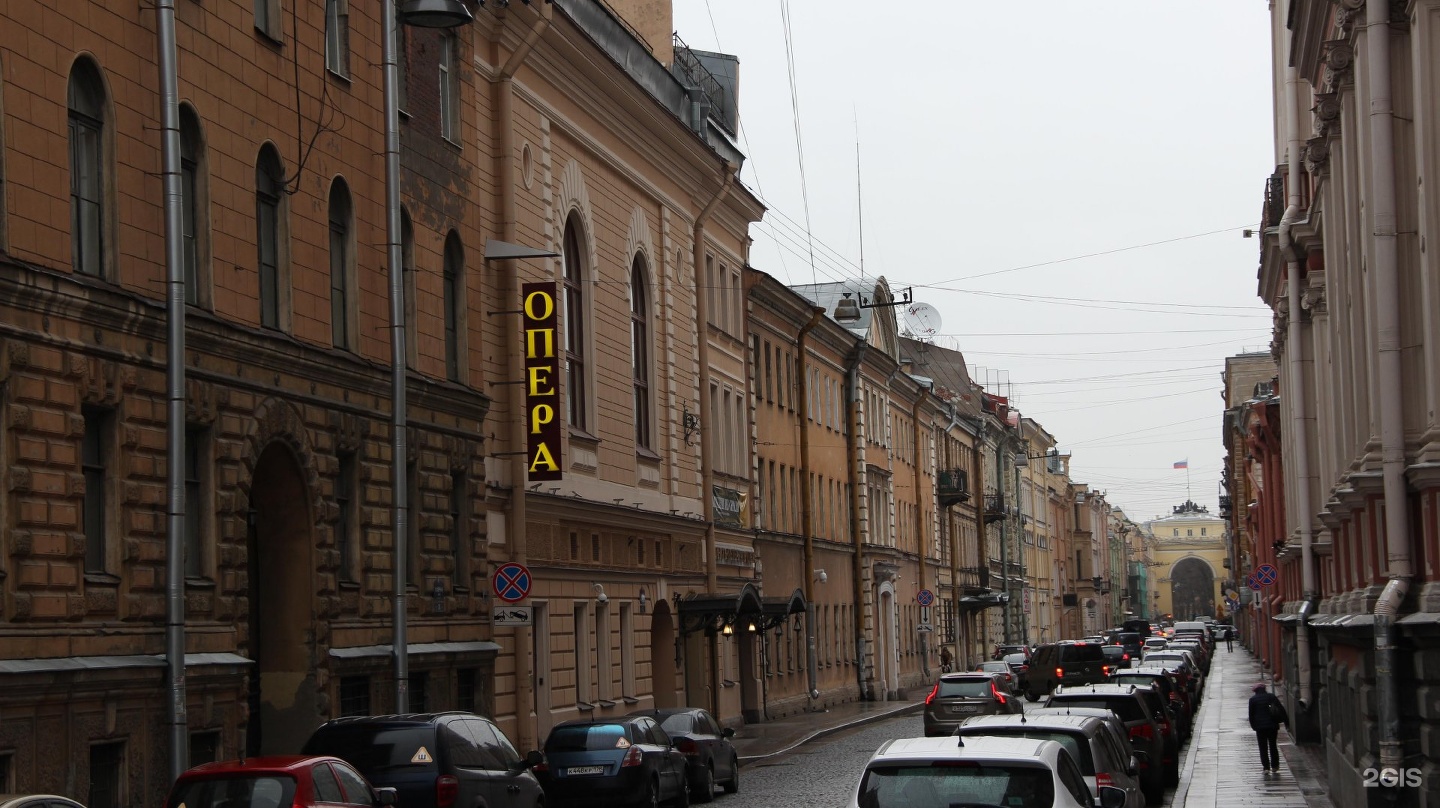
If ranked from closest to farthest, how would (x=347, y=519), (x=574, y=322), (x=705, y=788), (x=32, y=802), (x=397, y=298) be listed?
1. (x=32, y=802)
2. (x=347, y=519)
3. (x=397, y=298)
4. (x=705, y=788)
5. (x=574, y=322)

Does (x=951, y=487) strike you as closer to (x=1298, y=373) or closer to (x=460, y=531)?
(x=1298, y=373)

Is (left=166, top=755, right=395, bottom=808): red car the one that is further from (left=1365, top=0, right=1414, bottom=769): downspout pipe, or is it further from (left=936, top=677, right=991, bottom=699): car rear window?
(left=936, top=677, right=991, bottom=699): car rear window

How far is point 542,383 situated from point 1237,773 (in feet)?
40.4

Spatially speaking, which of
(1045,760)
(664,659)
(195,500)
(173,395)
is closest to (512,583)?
(195,500)

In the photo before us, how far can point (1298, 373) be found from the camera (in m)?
32.6

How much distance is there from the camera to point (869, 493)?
6412 centimetres

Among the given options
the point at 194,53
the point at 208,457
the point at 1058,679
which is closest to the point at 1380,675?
the point at 208,457

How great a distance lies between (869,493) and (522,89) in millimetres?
34731

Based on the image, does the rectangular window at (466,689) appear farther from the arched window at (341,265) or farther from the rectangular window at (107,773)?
the rectangular window at (107,773)

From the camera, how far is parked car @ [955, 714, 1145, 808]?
15.1 metres

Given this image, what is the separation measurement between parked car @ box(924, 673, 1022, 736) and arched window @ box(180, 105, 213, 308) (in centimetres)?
1987

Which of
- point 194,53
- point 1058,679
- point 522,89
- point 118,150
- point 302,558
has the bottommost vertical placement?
point 1058,679

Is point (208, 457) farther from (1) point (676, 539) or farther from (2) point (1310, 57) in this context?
(1) point (676, 539)

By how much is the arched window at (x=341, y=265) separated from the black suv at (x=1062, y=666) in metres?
29.9
